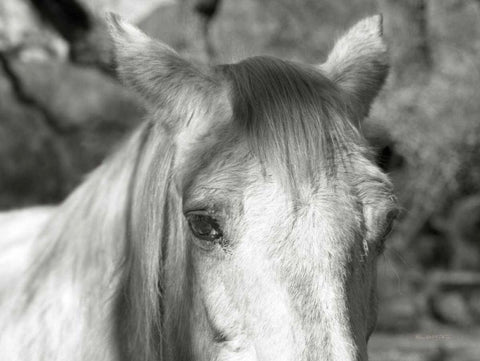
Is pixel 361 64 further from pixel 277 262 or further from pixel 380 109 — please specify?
pixel 380 109

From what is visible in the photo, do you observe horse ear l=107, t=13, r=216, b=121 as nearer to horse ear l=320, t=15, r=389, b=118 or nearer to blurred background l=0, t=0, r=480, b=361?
horse ear l=320, t=15, r=389, b=118

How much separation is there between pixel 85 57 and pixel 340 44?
294 inches

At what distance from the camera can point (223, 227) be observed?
65.4 inches

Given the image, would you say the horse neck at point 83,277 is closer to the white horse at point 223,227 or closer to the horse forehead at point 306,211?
the white horse at point 223,227

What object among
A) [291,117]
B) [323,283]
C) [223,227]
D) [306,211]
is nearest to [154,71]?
[291,117]

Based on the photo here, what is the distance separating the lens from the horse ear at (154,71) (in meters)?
1.90

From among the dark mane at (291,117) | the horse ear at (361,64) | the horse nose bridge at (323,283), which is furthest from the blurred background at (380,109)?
the horse nose bridge at (323,283)

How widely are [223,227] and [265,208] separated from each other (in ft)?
0.41

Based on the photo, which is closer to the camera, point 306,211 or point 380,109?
point 306,211

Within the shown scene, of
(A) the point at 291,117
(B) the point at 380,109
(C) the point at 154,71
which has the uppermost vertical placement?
(B) the point at 380,109

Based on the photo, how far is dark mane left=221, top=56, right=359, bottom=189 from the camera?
5.56ft

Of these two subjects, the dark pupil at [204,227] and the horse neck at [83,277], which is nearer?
the dark pupil at [204,227]

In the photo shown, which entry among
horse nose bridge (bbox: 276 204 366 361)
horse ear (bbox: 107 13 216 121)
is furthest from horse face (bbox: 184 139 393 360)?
horse ear (bbox: 107 13 216 121)

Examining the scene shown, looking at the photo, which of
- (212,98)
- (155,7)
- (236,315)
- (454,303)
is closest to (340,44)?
(212,98)
